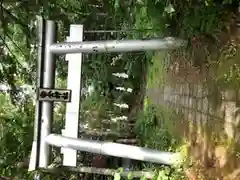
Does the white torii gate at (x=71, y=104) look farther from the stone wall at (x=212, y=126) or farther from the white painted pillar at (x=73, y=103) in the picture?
the stone wall at (x=212, y=126)

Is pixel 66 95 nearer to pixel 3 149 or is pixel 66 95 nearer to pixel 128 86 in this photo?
pixel 3 149

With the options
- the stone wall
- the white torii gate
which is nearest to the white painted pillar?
the white torii gate

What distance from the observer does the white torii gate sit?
14.3 feet

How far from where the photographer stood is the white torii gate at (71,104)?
435cm

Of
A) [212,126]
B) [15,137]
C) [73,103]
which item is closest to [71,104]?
[73,103]

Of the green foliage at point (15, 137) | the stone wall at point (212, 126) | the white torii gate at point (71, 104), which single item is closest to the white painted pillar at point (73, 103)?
the white torii gate at point (71, 104)

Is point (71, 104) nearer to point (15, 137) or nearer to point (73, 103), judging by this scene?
point (73, 103)

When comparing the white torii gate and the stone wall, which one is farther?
the white torii gate

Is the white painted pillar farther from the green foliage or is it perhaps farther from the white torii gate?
the green foliage

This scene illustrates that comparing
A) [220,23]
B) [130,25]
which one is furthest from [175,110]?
[130,25]

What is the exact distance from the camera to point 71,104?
15.7 feet

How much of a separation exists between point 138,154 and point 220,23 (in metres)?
1.62

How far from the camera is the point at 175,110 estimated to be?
6277 mm

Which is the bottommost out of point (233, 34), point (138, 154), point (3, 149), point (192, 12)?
point (3, 149)
